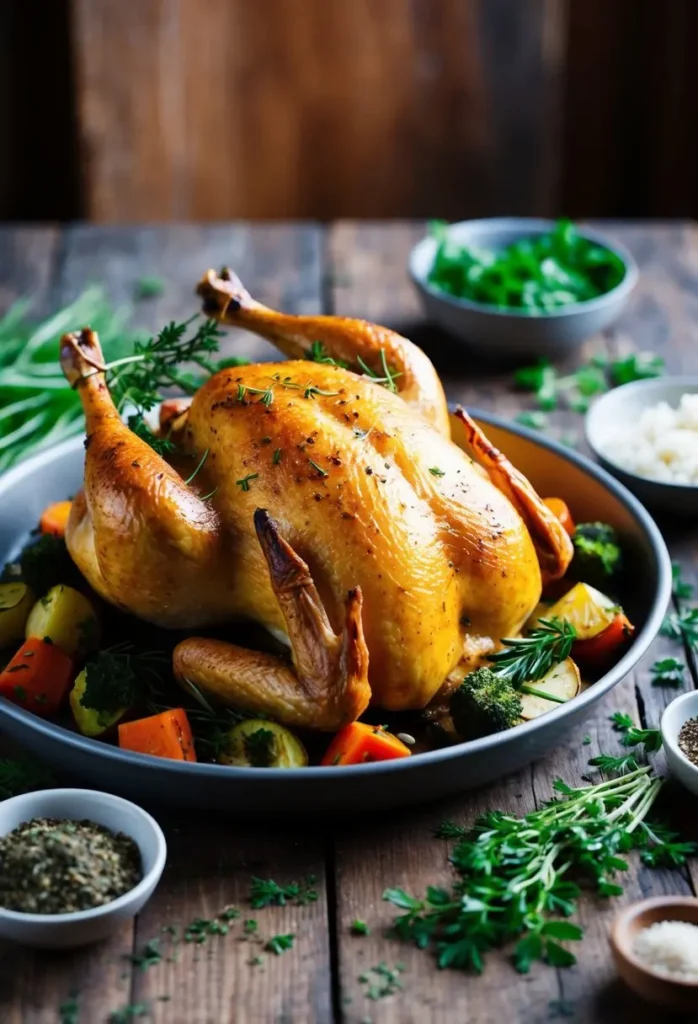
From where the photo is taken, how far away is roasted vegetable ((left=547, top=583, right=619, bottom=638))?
9.00ft

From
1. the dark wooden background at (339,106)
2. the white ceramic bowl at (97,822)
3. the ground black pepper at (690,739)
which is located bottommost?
the dark wooden background at (339,106)

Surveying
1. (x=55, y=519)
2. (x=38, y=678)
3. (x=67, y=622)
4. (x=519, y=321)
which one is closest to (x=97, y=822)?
(x=38, y=678)

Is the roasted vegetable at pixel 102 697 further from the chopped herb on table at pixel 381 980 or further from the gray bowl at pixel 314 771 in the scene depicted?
the chopped herb on table at pixel 381 980

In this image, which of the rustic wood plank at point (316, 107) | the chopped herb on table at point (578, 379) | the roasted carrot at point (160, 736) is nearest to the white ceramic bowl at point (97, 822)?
the roasted carrot at point (160, 736)

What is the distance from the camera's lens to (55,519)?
3139 mm

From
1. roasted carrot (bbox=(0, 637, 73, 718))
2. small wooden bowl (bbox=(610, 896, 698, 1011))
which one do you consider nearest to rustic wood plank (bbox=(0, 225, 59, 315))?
roasted carrot (bbox=(0, 637, 73, 718))

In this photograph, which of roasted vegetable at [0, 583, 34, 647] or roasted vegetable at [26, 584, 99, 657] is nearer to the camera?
roasted vegetable at [26, 584, 99, 657]

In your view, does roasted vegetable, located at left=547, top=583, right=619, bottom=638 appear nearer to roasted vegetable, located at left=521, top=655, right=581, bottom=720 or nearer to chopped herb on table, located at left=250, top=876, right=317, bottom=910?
roasted vegetable, located at left=521, top=655, right=581, bottom=720

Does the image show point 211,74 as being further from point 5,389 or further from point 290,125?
point 5,389

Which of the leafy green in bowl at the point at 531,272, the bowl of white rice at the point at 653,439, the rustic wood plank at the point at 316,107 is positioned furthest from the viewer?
the rustic wood plank at the point at 316,107

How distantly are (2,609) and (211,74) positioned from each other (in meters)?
4.45

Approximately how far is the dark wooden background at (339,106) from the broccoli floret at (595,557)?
4.24 metres

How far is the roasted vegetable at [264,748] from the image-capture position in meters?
2.39

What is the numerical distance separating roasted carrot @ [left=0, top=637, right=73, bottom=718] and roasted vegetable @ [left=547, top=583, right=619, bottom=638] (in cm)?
105
